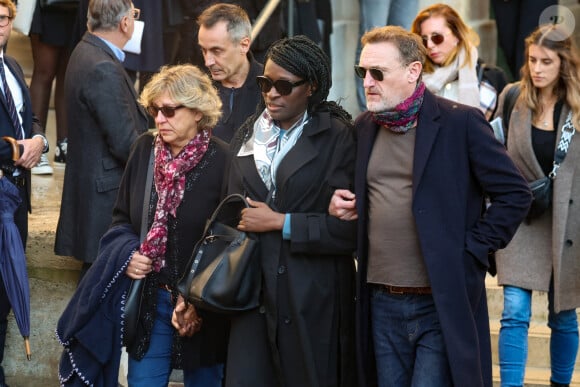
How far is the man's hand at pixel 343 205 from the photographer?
4777mm

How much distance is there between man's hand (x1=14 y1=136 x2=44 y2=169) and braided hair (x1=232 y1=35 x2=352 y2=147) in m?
1.65

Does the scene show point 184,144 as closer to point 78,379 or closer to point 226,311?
point 226,311

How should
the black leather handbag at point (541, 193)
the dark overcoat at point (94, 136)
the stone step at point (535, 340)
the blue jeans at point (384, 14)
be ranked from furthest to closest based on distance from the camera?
the blue jeans at point (384, 14), the stone step at point (535, 340), the dark overcoat at point (94, 136), the black leather handbag at point (541, 193)

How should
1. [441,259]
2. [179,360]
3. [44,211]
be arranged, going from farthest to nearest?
[44,211], [179,360], [441,259]

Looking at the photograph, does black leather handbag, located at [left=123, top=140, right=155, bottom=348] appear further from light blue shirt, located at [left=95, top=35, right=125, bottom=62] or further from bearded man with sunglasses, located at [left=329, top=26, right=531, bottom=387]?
light blue shirt, located at [left=95, top=35, right=125, bottom=62]

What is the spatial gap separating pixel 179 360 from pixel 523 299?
6.59ft

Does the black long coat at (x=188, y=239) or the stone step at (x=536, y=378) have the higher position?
the black long coat at (x=188, y=239)

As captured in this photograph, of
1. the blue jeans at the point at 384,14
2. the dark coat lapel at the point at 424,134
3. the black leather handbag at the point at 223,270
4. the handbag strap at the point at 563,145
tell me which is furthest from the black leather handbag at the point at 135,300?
the blue jeans at the point at 384,14

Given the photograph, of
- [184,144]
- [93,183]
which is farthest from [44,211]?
[184,144]

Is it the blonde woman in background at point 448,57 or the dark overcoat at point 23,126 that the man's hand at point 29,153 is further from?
the blonde woman in background at point 448,57

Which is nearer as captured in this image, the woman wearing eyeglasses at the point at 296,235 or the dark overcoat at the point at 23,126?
the woman wearing eyeglasses at the point at 296,235

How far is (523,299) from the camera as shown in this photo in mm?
6074

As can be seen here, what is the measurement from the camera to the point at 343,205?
4777 mm

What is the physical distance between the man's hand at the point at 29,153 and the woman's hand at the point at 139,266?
143 centimetres
